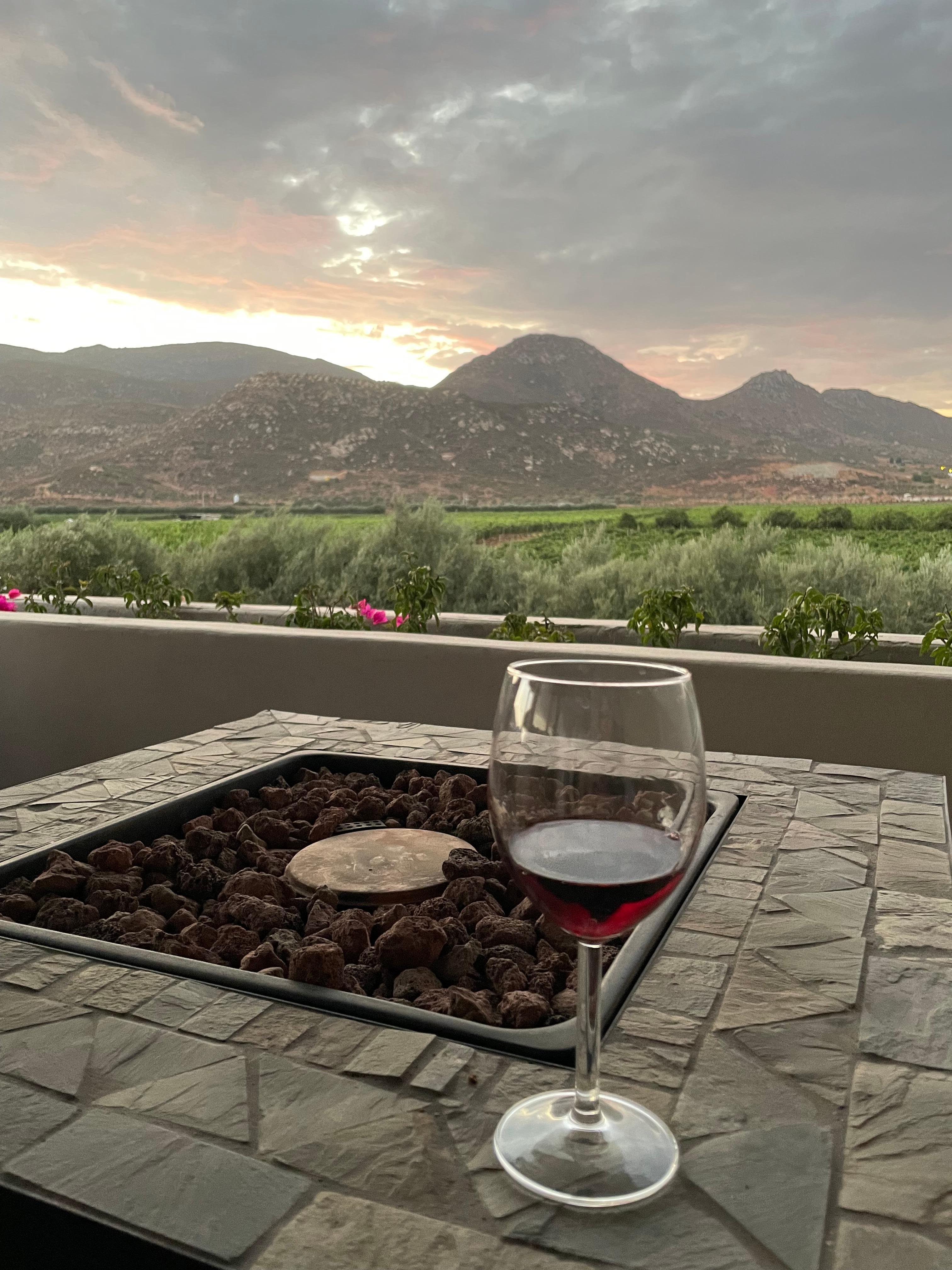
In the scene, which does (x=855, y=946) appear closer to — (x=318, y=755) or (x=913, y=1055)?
(x=913, y=1055)

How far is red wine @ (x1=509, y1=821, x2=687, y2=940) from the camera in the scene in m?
0.59

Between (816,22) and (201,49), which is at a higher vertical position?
(816,22)

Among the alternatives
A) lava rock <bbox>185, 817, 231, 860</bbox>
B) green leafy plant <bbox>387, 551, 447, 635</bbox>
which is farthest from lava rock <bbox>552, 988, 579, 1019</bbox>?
green leafy plant <bbox>387, 551, 447, 635</bbox>

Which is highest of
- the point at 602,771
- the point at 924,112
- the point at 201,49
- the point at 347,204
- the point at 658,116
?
the point at 924,112

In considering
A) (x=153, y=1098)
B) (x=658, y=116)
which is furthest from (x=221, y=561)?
(x=658, y=116)

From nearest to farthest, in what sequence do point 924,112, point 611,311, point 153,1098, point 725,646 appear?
point 153,1098 < point 725,646 < point 924,112 < point 611,311

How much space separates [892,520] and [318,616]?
16.9 m

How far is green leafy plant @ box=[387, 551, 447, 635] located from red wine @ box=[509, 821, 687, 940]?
3.39 m

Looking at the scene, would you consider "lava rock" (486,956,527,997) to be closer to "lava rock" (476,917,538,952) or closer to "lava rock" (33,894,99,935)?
"lava rock" (476,917,538,952)

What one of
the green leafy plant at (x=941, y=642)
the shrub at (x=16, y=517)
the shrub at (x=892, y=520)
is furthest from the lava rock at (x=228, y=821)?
the shrub at (x=892, y=520)

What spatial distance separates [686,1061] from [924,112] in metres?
25.0

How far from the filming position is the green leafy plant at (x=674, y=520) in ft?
65.0

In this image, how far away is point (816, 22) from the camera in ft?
42.6

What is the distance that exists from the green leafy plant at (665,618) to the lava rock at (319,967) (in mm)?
2805
